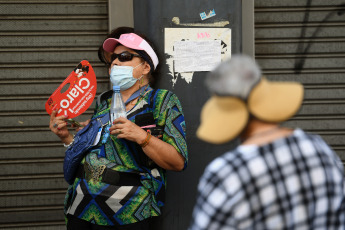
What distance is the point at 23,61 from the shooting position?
5438mm

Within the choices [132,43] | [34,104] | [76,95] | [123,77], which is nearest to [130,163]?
[123,77]

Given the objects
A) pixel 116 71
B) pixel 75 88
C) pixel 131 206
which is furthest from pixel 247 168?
pixel 75 88

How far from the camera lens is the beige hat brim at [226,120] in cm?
198

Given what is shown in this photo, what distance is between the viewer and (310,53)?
5.68 meters

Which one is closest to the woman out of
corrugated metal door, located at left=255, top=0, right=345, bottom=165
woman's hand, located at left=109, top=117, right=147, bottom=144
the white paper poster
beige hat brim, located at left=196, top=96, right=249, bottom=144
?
woman's hand, located at left=109, top=117, right=147, bottom=144

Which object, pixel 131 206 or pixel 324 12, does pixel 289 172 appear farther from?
pixel 324 12

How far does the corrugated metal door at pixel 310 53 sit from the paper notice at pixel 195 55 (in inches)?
70.5

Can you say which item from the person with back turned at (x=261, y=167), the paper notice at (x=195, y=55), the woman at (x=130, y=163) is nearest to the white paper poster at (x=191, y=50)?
the paper notice at (x=195, y=55)

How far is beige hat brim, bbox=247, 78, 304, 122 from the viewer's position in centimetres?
197

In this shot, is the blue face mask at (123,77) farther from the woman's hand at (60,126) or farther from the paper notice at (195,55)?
the paper notice at (195,55)

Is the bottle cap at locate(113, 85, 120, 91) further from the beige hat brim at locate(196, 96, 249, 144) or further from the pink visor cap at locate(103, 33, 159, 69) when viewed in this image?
the beige hat brim at locate(196, 96, 249, 144)

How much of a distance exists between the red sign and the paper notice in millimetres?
617

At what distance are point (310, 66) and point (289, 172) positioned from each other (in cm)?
391

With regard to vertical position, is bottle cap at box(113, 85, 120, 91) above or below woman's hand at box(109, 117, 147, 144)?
above
